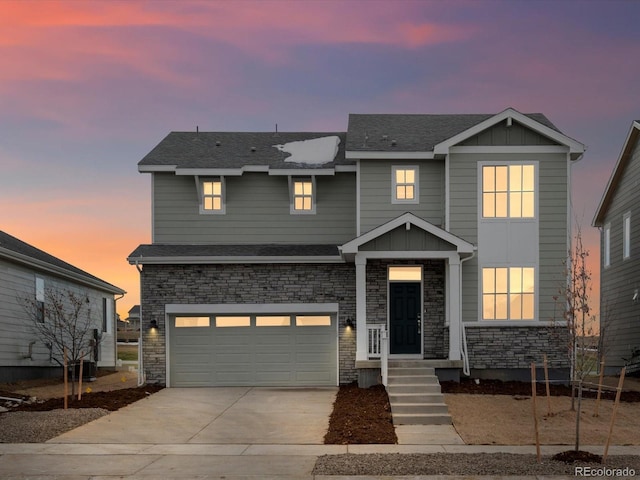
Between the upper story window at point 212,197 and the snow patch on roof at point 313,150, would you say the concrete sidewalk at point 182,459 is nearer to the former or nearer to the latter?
the upper story window at point 212,197

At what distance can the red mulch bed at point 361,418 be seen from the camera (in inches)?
469

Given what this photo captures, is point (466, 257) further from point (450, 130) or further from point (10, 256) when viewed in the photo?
point (10, 256)

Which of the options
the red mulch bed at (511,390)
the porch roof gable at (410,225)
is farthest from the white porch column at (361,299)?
the red mulch bed at (511,390)

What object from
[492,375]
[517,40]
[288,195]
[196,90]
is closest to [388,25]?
[517,40]

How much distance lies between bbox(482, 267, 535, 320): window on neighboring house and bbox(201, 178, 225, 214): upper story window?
762 centimetres

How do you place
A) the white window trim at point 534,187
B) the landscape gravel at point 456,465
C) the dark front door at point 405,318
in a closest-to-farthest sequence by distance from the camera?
the landscape gravel at point 456,465
the white window trim at point 534,187
the dark front door at point 405,318

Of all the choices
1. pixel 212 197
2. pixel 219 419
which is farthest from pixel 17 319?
pixel 219 419

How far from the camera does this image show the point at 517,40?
61.4 ft

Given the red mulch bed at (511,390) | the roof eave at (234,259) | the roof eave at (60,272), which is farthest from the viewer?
the roof eave at (60,272)

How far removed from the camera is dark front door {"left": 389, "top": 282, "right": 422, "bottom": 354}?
18453 mm

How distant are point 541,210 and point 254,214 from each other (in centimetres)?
790

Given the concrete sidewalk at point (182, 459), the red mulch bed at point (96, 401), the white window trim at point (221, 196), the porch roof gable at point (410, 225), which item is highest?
the white window trim at point (221, 196)

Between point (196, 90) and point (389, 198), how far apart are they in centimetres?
709

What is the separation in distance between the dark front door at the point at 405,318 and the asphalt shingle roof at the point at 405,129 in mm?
3794
